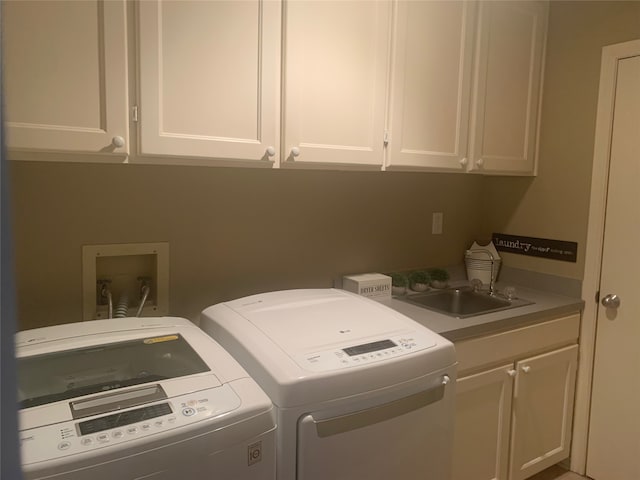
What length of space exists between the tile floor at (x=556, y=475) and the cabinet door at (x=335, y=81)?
5.63 feet

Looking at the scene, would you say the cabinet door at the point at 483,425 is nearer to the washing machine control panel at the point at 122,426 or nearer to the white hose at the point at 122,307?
the washing machine control panel at the point at 122,426

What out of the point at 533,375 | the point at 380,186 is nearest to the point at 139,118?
the point at 380,186

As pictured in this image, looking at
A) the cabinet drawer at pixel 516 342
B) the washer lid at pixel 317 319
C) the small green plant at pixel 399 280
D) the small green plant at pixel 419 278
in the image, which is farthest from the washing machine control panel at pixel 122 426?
the small green plant at pixel 419 278

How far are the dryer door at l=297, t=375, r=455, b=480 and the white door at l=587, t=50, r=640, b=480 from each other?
1150 millimetres

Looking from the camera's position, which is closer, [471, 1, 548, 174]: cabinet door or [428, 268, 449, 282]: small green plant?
[471, 1, 548, 174]: cabinet door

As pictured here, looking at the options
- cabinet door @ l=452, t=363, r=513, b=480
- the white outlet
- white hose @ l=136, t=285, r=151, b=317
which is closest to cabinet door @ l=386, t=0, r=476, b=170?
the white outlet

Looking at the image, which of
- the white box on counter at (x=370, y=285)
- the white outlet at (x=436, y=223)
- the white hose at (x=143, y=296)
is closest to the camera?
the white hose at (x=143, y=296)

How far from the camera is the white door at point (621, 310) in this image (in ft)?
7.05

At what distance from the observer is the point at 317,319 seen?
1.57 meters

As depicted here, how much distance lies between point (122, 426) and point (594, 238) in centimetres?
209

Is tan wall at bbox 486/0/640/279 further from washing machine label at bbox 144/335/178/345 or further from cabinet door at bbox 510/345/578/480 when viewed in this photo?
washing machine label at bbox 144/335/178/345

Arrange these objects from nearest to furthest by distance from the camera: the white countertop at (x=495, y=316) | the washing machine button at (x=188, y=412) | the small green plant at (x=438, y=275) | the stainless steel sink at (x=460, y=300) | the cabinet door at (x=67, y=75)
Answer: the washing machine button at (x=188, y=412) < the cabinet door at (x=67, y=75) < the white countertop at (x=495, y=316) < the stainless steel sink at (x=460, y=300) < the small green plant at (x=438, y=275)

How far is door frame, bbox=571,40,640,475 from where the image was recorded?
219cm

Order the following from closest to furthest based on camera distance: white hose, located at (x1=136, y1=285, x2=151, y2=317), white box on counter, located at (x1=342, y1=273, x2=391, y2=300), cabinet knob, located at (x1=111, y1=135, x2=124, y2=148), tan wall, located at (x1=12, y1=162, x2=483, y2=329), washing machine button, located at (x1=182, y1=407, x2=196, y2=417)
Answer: washing machine button, located at (x1=182, y1=407, x2=196, y2=417)
cabinet knob, located at (x1=111, y1=135, x2=124, y2=148)
tan wall, located at (x1=12, y1=162, x2=483, y2=329)
white hose, located at (x1=136, y1=285, x2=151, y2=317)
white box on counter, located at (x1=342, y1=273, x2=391, y2=300)
